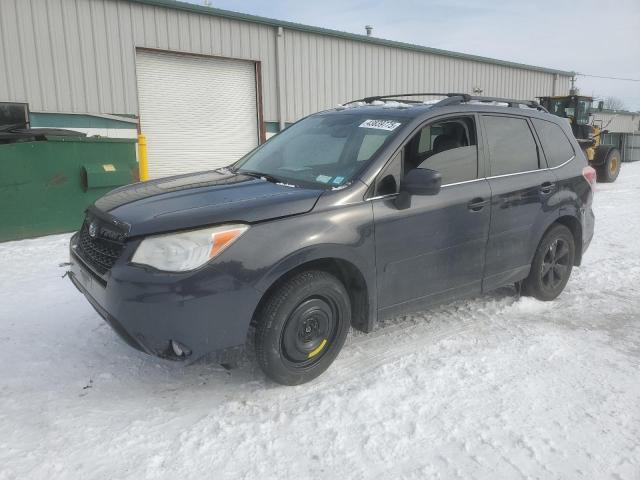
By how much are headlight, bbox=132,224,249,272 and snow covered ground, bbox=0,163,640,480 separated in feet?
2.80

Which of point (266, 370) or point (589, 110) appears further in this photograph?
point (589, 110)

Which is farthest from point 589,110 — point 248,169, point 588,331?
point 248,169

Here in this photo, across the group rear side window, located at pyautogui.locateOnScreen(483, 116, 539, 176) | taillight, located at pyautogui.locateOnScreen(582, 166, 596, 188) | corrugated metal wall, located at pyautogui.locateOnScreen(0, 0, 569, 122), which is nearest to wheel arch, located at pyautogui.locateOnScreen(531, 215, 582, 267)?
taillight, located at pyautogui.locateOnScreen(582, 166, 596, 188)

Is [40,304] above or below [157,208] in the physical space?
below

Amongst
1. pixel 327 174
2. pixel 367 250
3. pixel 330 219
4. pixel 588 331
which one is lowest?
pixel 588 331

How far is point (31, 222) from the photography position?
6.80 meters

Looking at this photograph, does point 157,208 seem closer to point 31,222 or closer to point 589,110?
point 31,222

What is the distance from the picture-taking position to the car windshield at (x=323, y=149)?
339cm

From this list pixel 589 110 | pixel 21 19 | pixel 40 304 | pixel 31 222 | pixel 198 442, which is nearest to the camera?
pixel 198 442

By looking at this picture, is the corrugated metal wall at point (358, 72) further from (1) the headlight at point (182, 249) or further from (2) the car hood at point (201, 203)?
(1) the headlight at point (182, 249)

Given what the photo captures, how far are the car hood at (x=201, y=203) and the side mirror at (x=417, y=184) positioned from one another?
559mm

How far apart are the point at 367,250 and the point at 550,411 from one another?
1.35m

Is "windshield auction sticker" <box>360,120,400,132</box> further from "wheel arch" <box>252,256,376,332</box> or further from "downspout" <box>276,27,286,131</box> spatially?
"downspout" <box>276,27,286,131</box>

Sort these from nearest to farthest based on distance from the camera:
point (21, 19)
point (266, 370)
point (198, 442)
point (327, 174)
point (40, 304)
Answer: point (198, 442) → point (266, 370) → point (327, 174) → point (40, 304) → point (21, 19)
